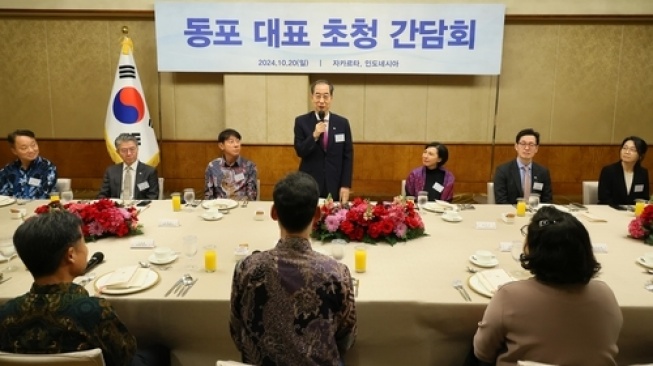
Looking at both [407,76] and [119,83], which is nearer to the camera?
[119,83]

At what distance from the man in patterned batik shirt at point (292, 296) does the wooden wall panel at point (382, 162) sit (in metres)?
4.87

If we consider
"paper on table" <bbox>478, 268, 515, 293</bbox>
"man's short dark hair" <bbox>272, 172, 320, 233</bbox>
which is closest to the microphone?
"man's short dark hair" <bbox>272, 172, 320, 233</bbox>

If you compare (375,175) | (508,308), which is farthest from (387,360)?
(375,175)

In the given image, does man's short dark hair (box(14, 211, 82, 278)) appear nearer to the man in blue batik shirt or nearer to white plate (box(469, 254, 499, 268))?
white plate (box(469, 254, 499, 268))

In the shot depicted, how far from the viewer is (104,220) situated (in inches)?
118

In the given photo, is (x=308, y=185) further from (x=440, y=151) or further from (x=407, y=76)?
(x=407, y=76)

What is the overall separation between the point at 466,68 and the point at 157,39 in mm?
3513

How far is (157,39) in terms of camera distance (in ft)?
19.8

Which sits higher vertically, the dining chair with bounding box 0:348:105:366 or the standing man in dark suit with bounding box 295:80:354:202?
the standing man in dark suit with bounding box 295:80:354:202

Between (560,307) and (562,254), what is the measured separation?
172 millimetres

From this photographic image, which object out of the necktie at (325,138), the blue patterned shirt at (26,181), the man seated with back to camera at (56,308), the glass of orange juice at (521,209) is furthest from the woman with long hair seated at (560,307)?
the blue patterned shirt at (26,181)

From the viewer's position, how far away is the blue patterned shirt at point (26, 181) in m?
4.30

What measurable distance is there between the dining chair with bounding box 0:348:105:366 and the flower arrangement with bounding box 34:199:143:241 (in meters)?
1.49

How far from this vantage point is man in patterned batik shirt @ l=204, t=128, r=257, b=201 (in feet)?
14.1
